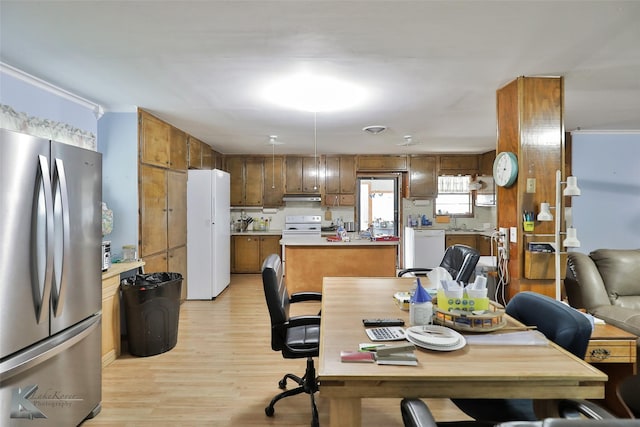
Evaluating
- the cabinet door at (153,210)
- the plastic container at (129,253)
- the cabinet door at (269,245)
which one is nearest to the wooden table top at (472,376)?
the plastic container at (129,253)

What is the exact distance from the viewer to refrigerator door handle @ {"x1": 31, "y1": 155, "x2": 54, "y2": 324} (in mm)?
1601

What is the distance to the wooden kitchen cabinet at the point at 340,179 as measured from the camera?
6535 mm

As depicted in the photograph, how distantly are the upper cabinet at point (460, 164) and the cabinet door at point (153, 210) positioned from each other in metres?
5.08

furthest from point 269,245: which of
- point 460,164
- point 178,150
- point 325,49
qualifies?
point 325,49

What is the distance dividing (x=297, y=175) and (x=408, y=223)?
246 centimetres

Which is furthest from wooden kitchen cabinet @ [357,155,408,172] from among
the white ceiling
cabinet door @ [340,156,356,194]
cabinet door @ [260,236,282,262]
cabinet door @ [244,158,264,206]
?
the white ceiling

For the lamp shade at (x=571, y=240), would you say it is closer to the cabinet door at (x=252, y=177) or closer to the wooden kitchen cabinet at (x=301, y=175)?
the wooden kitchen cabinet at (x=301, y=175)

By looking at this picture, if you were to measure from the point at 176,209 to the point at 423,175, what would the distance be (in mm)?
4603

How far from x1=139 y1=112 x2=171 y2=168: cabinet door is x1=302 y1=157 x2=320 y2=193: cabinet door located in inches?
117

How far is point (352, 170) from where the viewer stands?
6531 mm

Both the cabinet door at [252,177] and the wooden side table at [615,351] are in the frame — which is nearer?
the wooden side table at [615,351]

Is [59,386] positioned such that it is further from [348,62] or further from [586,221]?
[586,221]

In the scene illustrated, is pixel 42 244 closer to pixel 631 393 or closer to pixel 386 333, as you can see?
pixel 386 333

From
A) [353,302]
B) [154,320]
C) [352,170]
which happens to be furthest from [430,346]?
[352,170]
